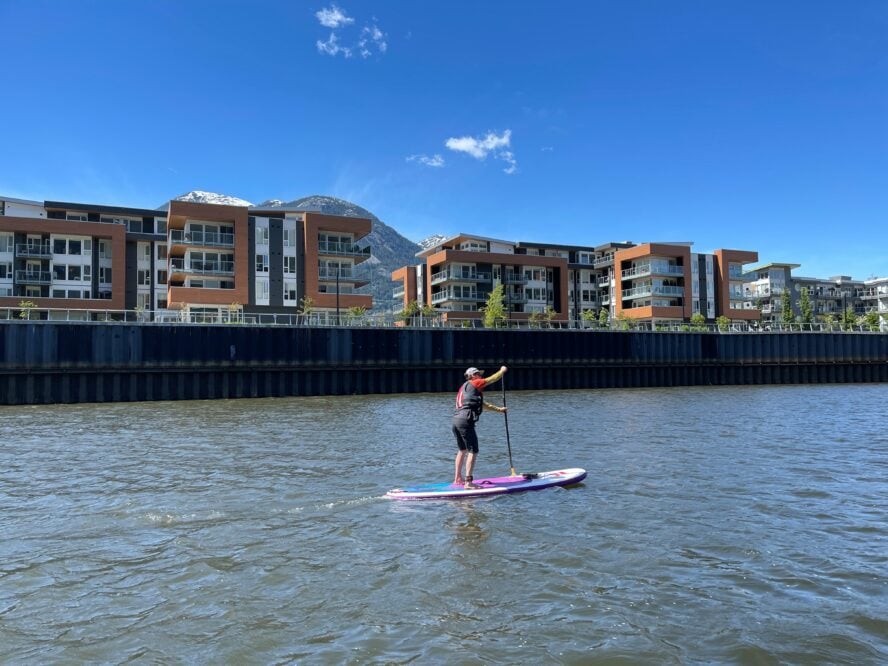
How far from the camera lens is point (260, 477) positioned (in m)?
15.2

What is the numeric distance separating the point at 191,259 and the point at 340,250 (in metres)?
15.4

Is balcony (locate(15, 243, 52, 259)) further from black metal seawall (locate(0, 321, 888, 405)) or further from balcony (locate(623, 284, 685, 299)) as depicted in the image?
balcony (locate(623, 284, 685, 299))

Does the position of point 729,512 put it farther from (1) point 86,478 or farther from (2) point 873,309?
(2) point 873,309

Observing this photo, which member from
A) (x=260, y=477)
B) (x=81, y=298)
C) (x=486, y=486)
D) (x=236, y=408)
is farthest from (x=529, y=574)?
(x=81, y=298)

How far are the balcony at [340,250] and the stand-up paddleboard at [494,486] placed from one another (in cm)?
5948

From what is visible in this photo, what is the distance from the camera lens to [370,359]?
50344 millimetres

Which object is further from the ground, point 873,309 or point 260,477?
point 873,309

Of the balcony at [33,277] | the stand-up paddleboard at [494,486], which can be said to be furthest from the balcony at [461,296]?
the stand-up paddleboard at [494,486]

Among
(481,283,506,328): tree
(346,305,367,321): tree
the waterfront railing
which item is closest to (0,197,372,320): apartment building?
(346,305,367,321): tree

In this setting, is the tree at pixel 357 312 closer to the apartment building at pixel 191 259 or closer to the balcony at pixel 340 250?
the apartment building at pixel 191 259

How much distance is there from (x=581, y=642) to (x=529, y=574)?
77.7 inches

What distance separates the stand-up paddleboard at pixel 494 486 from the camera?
12711 mm

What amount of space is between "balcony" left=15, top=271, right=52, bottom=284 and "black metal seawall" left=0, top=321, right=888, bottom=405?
31969 mm

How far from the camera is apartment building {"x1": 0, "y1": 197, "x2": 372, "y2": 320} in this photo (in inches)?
2618
